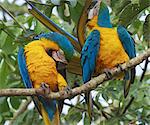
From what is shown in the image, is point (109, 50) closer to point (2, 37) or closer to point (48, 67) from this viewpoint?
point (48, 67)

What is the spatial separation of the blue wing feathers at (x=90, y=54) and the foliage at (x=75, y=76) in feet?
0.39

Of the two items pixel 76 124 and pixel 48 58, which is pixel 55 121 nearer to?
pixel 48 58

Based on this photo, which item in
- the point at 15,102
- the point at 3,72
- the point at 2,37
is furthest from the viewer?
the point at 15,102

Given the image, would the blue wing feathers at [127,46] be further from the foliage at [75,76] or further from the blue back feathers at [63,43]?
the blue back feathers at [63,43]

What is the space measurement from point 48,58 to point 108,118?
52cm

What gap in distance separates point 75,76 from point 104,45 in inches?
12.5

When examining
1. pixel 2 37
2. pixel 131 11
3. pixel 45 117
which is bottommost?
pixel 45 117

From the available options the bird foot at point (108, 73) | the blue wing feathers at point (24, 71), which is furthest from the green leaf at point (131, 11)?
the blue wing feathers at point (24, 71)

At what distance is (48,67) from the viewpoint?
1.43 meters

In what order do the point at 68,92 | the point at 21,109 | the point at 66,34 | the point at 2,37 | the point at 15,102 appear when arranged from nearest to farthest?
1. the point at 68,92
2. the point at 66,34
3. the point at 2,37
4. the point at 15,102
5. the point at 21,109

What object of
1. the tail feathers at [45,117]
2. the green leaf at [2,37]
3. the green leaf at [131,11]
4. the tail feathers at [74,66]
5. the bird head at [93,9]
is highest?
the green leaf at [2,37]

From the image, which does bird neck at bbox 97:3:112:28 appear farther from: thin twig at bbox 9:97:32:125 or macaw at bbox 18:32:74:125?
thin twig at bbox 9:97:32:125

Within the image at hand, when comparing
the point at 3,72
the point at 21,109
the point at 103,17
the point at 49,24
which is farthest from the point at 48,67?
the point at 21,109

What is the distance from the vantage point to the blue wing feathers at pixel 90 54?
4.56 feet
